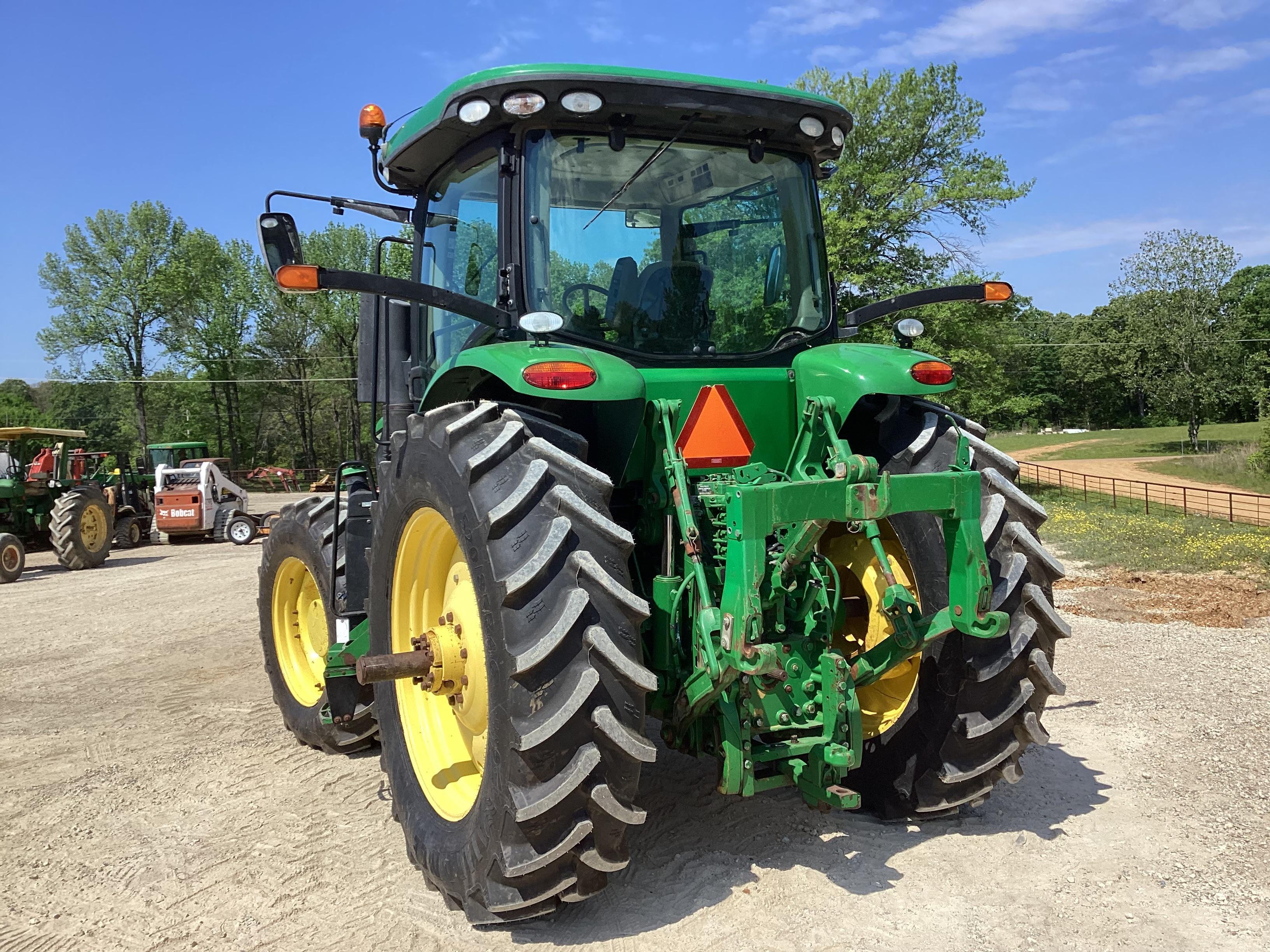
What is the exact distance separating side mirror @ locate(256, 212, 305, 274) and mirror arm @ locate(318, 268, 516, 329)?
0.69 metres

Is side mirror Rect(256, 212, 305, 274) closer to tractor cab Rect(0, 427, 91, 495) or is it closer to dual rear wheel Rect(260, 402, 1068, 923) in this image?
dual rear wheel Rect(260, 402, 1068, 923)

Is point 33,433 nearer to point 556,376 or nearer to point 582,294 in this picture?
point 582,294

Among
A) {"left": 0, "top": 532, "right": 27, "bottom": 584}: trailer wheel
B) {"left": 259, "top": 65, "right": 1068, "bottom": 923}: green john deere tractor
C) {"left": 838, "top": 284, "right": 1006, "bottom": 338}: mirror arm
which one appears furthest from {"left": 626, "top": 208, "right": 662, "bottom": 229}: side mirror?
{"left": 0, "top": 532, "right": 27, "bottom": 584}: trailer wheel

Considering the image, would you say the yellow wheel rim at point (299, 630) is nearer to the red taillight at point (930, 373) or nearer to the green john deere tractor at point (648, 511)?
the green john deere tractor at point (648, 511)

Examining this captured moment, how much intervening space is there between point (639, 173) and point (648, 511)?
1.33 meters

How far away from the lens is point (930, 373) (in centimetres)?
359

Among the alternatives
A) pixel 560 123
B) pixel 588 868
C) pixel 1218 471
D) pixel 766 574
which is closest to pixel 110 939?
pixel 588 868

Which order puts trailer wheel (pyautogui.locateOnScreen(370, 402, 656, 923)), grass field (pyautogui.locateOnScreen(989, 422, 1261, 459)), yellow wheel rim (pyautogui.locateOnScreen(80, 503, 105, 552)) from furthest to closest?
grass field (pyautogui.locateOnScreen(989, 422, 1261, 459)) < yellow wheel rim (pyautogui.locateOnScreen(80, 503, 105, 552)) < trailer wheel (pyautogui.locateOnScreen(370, 402, 656, 923))

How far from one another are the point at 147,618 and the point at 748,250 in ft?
28.2

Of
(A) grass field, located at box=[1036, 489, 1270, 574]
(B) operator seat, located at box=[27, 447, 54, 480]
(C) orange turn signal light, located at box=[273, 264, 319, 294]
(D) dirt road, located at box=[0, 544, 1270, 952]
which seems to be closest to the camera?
(D) dirt road, located at box=[0, 544, 1270, 952]

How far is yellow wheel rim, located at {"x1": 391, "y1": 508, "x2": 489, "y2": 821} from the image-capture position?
342 cm

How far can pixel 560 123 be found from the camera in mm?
3623

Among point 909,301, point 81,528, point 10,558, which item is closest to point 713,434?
point 909,301

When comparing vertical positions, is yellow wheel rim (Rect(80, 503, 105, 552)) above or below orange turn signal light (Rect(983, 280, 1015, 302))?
below
